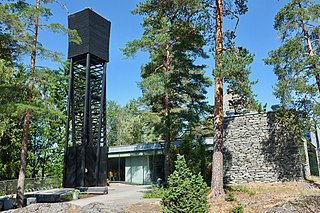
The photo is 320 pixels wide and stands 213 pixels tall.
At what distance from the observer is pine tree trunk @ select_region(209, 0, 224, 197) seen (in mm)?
10289

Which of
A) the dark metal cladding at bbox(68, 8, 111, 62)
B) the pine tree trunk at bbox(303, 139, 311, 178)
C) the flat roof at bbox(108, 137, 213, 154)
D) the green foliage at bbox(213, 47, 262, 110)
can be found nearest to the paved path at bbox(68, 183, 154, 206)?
the green foliage at bbox(213, 47, 262, 110)

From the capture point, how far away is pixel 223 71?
391 inches

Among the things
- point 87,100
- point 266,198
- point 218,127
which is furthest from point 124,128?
point 266,198

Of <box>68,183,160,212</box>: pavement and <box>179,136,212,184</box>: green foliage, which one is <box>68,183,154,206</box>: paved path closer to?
<box>68,183,160,212</box>: pavement

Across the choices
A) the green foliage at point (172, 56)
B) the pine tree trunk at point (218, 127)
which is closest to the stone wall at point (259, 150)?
the green foliage at point (172, 56)

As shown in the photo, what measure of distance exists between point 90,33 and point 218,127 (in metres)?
11.4

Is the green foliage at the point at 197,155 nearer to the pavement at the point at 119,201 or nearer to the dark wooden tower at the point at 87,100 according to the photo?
the pavement at the point at 119,201

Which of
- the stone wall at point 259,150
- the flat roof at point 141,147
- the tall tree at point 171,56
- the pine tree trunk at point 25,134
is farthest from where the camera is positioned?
the flat roof at point 141,147

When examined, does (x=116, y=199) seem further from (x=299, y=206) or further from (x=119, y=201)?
(x=299, y=206)

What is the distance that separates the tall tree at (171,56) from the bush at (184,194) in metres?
6.47

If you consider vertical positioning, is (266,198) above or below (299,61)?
below

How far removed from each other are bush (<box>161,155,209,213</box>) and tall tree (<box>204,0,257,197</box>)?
385 centimetres

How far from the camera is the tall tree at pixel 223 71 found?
9.96 m

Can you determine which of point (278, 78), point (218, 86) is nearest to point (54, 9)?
point (218, 86)
